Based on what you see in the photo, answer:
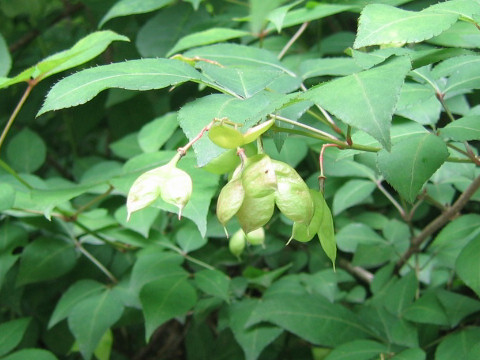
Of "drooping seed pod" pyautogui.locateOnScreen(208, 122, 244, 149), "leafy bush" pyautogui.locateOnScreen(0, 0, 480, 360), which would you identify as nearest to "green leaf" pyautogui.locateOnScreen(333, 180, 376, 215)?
"leafy bush" pyautogui.locateOnScreen(0, 0, 480, 360)

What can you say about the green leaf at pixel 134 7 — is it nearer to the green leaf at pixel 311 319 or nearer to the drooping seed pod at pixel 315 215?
the green leaf at pixel 311 319

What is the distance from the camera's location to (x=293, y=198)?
1.55 feet

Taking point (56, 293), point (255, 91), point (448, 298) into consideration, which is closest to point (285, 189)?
point (255, 91)

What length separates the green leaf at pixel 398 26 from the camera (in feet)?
1.63

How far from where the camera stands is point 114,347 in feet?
4.50

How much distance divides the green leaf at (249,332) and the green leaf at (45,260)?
33 cm

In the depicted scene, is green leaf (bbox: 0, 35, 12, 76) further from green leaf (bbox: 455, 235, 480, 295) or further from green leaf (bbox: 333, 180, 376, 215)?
green leaf (bbox: 455, 235, 480, 295)

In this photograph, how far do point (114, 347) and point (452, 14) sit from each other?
114 centimetres

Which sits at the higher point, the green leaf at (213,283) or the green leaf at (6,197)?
the green leaf at (6,197)

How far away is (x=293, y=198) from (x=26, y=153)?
0.97 m

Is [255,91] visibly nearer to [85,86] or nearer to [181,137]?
[85,86]

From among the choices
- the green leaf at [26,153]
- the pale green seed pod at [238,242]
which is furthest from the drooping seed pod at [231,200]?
the green leaf at [26,153]

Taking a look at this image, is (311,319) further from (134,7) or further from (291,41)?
Result: (134,7)

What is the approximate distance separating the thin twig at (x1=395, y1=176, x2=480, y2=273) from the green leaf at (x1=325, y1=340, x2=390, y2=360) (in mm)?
210
